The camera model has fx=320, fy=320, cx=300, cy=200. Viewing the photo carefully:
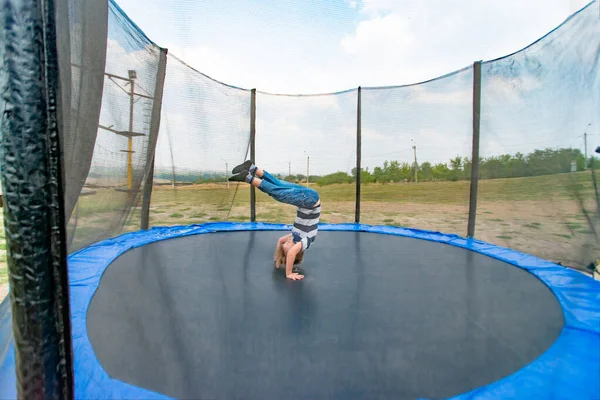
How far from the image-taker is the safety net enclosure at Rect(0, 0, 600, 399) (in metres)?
0.48

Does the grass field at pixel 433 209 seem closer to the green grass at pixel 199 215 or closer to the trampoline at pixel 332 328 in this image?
the green grass at pixel 199 215

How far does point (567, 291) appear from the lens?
4.76 feet

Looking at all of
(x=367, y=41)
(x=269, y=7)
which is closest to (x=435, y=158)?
(x=367, y=41)

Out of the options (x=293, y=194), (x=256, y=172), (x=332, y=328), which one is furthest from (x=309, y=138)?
(x=332, y=328)

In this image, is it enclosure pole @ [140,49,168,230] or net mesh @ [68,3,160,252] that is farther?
enclosure pole @ [140,49,168,230]

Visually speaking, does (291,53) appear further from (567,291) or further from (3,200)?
(567,291)

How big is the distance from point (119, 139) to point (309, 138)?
1940 mm

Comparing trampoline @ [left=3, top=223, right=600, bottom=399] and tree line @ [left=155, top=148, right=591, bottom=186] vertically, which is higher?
tree line @ [left=155, top=148, right=591, bottom=186]

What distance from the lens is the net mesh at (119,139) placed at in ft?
5.54

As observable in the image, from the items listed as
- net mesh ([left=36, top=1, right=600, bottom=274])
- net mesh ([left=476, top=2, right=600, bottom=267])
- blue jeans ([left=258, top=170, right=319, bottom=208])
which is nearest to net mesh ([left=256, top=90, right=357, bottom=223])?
net mesh ([left=36, top=1, right=600, bottom=274])

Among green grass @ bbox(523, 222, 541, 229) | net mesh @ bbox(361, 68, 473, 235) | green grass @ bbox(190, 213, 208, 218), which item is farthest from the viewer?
green grass @ bbox(190, 213, 208, 218)

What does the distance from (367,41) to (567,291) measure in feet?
5.34

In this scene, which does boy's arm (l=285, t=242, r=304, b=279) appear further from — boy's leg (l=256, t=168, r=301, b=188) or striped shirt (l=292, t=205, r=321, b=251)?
boy's leg (l=256, t=168, r=301, b=188)

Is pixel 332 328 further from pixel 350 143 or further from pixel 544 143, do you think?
pixel 350 143
